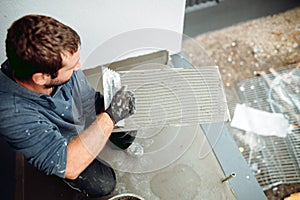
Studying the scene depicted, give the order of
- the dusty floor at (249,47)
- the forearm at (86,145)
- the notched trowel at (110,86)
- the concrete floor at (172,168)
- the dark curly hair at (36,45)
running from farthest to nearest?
the dusty floor at (249,47) < the concrete floor at (172,168) < the notched trowel at (110,86) < the forearm at (86,145) < the dark curly hair at (36,45)

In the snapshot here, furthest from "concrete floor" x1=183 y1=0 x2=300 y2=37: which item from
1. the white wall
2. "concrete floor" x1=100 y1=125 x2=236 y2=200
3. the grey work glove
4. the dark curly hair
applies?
the dark curly hair

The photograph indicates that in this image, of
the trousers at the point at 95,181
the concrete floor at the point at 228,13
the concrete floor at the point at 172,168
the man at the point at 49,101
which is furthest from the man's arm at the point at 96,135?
the concrete floor at the point at 228,13

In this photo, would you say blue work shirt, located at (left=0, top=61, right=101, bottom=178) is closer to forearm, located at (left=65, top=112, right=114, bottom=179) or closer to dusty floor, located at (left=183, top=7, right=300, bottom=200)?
forearm, located at (left=65, top=112, right=114, bottom=179)

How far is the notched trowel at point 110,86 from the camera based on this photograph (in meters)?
1.25

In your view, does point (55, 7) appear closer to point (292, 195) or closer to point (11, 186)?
point (11, 186)

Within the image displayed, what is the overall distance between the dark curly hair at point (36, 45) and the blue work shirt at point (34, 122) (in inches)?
2.7

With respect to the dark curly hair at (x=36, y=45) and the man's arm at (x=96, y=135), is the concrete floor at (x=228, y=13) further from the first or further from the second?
the dark curly hair at (x=36, y=45)

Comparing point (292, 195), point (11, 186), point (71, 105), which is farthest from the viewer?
point (292, 195)

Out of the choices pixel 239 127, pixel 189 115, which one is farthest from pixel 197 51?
pixel 189 115

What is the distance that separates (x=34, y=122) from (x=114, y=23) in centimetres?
60

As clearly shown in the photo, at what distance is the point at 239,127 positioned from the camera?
1.80m

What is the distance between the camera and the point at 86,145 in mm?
1153

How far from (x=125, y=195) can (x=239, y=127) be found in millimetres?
747

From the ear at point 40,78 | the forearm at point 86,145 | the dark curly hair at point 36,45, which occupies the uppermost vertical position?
the dark curly hair at point 36,45
